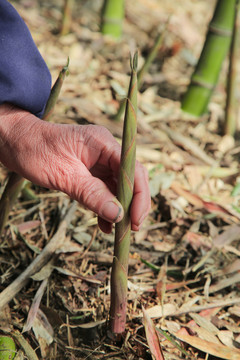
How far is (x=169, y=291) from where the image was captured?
4.09ft

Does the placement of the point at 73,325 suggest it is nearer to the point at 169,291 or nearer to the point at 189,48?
the point at 169,291

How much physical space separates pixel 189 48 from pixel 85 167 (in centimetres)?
185

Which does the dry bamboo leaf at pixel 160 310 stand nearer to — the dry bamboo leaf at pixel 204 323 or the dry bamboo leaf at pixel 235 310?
the dry bamboo leaf at pixel 204 323

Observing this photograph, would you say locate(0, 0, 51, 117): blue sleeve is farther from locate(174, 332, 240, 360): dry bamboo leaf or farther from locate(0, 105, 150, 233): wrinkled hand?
locate(174, 332, 240, 360): dry bamboo leaf

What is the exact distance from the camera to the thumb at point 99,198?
897 mm

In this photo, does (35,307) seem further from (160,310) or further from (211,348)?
(211,348)

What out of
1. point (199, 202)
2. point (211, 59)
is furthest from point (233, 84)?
point (199, 202)

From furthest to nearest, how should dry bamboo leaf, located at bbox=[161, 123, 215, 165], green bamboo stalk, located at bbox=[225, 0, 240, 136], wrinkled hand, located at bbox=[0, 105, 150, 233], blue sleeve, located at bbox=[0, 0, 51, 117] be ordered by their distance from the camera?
dry bamboo leaf, located at bbox=[161, 123, 215, 165] < green bamboo stalk, located at bbox=[225, 0, 240, 136] < blue sleeve, located at bbox=[0, 0, 51, 117] < wrinkled hand, located at bbox=[0, 105, 150, 233]

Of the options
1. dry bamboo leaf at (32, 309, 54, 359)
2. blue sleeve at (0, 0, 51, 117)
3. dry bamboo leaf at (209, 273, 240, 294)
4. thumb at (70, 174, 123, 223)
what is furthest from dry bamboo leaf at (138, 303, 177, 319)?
blue sleeve at (0, 0, 51, 117)

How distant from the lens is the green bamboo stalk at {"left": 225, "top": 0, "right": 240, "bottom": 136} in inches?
67.8

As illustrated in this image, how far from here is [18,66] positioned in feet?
3.53

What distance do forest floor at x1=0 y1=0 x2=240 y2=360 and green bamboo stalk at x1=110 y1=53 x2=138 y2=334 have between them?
12 centimetres

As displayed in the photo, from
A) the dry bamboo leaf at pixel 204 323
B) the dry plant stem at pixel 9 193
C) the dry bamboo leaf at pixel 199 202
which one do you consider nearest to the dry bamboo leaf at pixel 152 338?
the dry bamboo leaf at pixel 204 323

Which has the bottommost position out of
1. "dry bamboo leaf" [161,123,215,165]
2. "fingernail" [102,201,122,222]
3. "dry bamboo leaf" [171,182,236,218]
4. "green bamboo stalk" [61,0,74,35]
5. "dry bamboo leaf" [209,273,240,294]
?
"dry bamboo leaf" [209,273,240,294]
